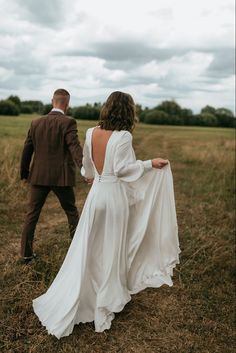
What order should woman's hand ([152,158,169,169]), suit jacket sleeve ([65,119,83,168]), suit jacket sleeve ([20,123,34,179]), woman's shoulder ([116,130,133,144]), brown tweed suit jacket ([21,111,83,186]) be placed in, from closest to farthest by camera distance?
woman's shoulder ([116,130,133,144]) → woman's hand ([152,158,169,169]) → suit jacket sleeve ([65,119,83,168]) → brown tweed suit jacket ([21,111,83,186]) → suit jacket sleeve ([20,123,34,179])

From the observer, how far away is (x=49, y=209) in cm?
979

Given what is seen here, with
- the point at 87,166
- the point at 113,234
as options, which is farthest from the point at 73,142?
the point at 113,234

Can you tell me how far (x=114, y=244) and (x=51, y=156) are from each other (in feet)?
6.03

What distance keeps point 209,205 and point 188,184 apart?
3133mm

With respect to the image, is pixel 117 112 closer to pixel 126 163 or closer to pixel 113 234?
pixel 126 163

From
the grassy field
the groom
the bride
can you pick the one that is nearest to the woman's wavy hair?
the bride

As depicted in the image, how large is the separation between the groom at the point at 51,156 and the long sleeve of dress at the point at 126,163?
4.22 feet

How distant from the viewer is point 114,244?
465cm

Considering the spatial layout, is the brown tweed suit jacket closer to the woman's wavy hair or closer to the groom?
the groom

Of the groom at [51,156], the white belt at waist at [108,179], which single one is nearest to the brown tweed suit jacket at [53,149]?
the groom at [51,156]

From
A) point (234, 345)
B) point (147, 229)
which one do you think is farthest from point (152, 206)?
point (234, 345)

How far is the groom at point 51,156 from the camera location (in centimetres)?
584

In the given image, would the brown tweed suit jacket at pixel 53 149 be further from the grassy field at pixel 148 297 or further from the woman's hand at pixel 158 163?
the woman's hand at pixel 158 163

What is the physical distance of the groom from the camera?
5.84m
